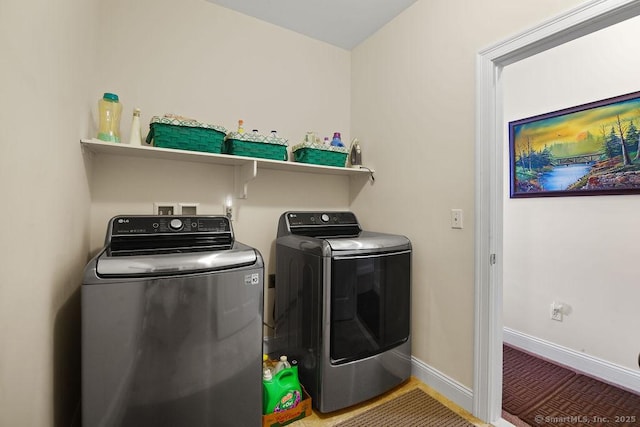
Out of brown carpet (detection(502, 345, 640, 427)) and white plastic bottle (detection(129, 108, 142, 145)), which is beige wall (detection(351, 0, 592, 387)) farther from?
white plastic bottle (detection(129, 108, 142, 145))

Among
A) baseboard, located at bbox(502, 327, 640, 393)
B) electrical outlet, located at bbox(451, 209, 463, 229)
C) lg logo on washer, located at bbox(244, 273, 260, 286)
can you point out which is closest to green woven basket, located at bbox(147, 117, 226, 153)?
lg logo on washer, located at bbox(244, 273, 260, 286)

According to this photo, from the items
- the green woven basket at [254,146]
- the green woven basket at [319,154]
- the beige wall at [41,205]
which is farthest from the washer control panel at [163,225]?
the green woven basket at [319,154]

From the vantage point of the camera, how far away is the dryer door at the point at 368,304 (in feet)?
5.08

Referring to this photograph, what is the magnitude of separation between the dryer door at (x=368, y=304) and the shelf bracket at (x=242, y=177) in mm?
771

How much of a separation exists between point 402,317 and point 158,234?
1.45 meters

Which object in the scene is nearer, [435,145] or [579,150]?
[435,145]

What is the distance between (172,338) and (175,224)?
1.91 feet

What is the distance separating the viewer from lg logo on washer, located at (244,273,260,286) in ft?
4.14

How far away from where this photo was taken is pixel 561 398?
1755 mm

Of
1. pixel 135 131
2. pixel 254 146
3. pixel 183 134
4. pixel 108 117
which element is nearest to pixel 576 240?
pixel 254 146

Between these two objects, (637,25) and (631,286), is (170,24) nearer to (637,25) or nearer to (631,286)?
(637,25)

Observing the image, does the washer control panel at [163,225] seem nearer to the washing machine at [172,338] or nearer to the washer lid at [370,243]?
the washing machine at [172,338]

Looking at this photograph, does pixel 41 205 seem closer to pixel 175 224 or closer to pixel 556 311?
pixel 175 224

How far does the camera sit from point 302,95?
2.31 metres
